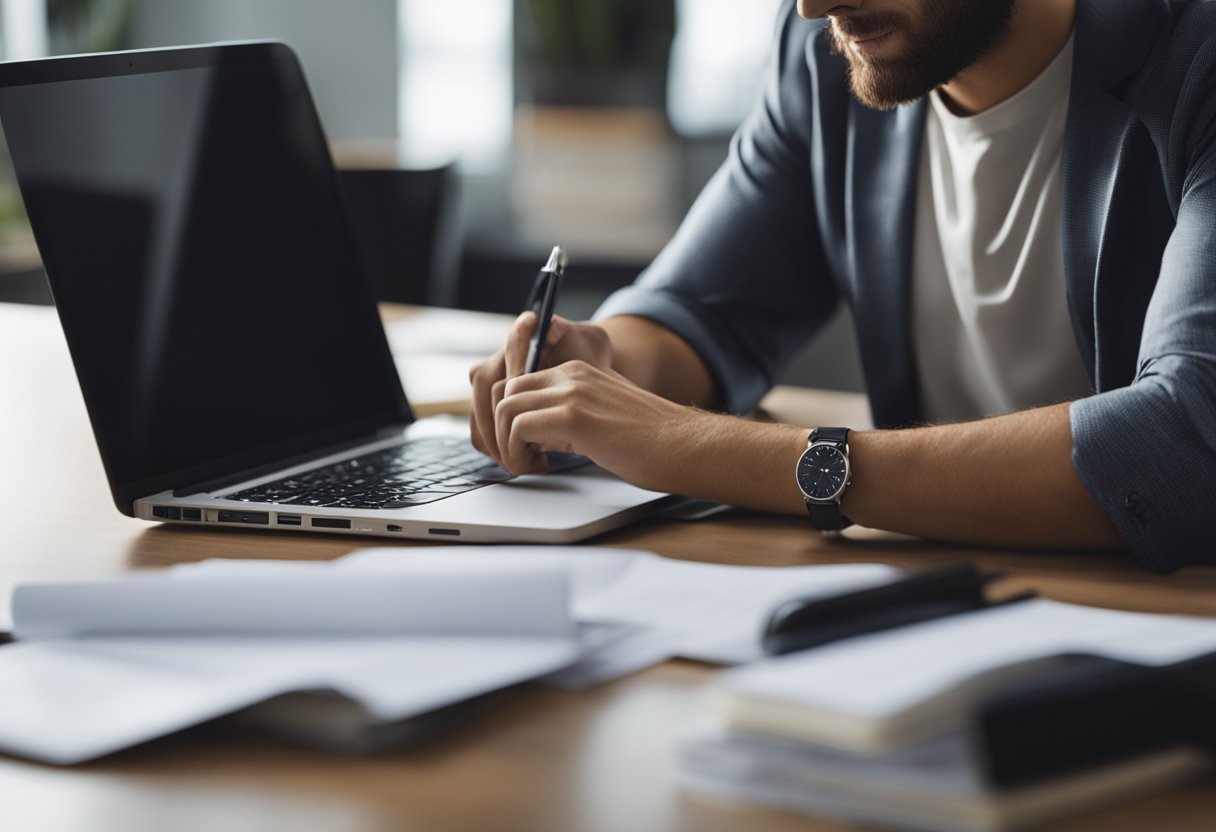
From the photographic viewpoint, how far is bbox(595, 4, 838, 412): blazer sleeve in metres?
1.58

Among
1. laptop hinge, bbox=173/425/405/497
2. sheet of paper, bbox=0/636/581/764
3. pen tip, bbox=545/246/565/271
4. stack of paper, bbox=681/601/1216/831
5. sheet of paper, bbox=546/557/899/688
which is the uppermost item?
pen tip, bbox=545/246/565/271

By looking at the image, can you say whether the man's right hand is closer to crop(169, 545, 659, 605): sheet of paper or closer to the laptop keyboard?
the laptop keyboard

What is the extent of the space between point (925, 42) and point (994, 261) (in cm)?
24

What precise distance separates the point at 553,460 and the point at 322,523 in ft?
0.80

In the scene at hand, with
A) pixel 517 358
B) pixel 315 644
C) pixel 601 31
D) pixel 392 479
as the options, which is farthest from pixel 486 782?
pixel 601 31

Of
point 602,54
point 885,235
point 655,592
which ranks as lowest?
point 655,592

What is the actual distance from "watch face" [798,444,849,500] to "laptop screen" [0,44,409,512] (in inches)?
18.3

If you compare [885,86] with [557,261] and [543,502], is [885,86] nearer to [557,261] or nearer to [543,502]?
[557,261]

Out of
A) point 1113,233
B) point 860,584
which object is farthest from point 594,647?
point 1113,233

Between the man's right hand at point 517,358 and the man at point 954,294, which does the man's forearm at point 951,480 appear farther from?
the man's right hand at point 517,358

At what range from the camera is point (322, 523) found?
3.41 feet

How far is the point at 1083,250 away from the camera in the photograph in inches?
51.4

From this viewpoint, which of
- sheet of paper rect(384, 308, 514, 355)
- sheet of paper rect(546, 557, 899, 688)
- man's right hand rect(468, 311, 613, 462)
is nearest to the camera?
sheet of paper rect(546, 557, 899, 688)

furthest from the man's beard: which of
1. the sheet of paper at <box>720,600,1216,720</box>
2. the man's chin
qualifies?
the sheet of paper at <box>720,600,1216,720</box>
